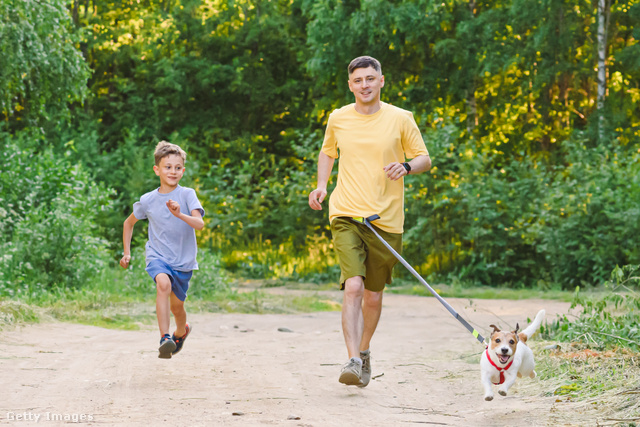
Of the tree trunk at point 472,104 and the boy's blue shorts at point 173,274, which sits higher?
the tree trunk at point 472,104

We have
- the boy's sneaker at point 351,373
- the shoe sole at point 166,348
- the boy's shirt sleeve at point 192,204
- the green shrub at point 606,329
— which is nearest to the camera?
the boy's sneaker at point 351,373

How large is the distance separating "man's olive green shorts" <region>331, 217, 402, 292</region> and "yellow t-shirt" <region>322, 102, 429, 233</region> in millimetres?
80

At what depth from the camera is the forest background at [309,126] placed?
15000 mm

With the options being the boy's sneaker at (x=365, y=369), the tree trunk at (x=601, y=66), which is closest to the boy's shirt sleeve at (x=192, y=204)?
the boy's sneaker at (x=365, y=369)

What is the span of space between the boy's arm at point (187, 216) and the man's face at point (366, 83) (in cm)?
144

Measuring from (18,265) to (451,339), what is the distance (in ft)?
19.8

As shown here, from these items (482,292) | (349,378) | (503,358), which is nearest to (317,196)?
(349,378)

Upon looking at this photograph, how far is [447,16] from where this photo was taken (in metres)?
21.8

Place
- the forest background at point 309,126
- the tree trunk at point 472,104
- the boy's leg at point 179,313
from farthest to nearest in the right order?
the tree trunk at point 472,104 < the forest background at point 309,126 < the boy's leg at point 179,313

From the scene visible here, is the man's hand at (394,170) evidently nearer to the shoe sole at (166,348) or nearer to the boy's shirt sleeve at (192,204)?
the boy's shirt sleeve at (192,204)

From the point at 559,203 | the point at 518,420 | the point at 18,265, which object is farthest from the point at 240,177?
the point at 518,420

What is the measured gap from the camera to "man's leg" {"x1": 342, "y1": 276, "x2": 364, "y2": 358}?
5785 millimetres

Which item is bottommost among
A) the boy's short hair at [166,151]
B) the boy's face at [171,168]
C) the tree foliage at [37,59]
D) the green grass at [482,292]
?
the green grass at [482,292]

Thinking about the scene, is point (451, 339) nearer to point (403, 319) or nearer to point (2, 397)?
point (403, 319)
